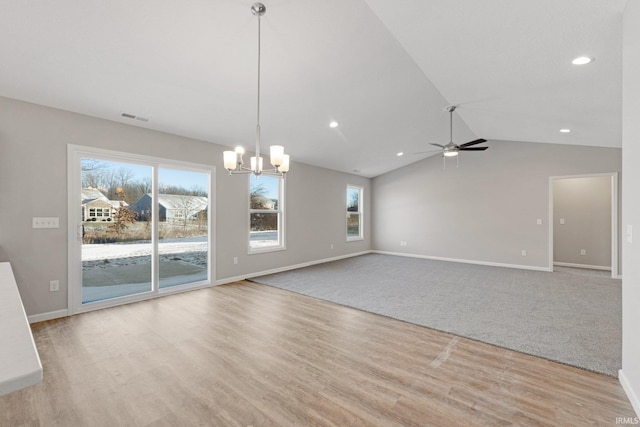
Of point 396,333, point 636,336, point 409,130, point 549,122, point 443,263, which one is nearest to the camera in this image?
point 636,336

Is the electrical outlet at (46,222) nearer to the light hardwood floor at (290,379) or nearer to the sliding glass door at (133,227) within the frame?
the sliding glass door at (133,227)

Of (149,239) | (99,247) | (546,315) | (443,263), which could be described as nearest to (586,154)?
(443,263)

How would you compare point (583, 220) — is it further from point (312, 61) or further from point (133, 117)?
point (133, 117)

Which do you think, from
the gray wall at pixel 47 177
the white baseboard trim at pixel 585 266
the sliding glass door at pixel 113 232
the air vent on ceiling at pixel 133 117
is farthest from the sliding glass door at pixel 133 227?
the white baseboard trim at pixel 585 266

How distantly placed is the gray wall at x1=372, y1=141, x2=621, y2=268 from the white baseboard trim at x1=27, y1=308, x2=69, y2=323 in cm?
738

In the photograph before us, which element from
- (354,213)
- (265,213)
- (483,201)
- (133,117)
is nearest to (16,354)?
(133,117)

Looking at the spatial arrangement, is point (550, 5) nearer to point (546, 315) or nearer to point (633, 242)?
point (633, 242)

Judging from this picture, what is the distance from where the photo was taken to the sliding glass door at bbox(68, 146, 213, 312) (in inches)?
140

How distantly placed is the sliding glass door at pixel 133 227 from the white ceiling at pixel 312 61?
2.16 ft

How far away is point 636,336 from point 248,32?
3.71m

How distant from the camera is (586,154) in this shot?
18.4 feet

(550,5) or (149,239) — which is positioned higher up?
(550,5)

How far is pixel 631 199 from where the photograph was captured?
1.91 metres

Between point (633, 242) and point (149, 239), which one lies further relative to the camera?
point (149, 239)
